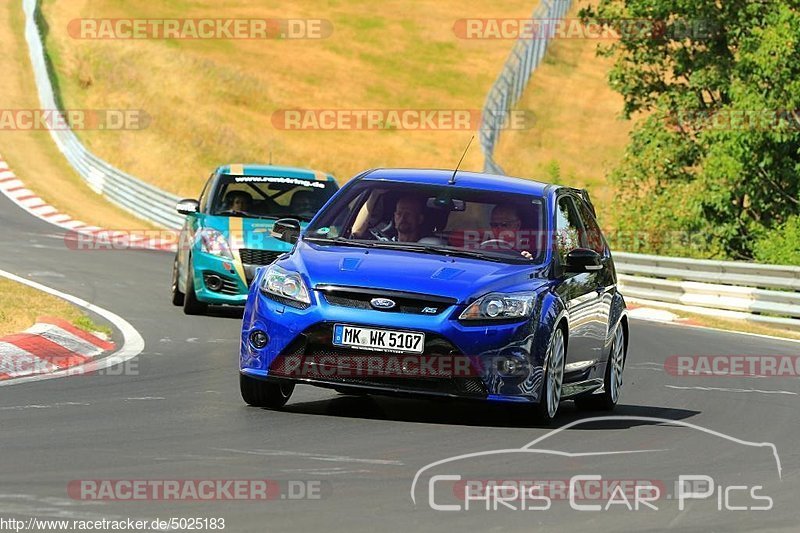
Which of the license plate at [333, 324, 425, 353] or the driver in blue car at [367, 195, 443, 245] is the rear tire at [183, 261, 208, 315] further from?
the license plate at [333, 324, 425, 353]

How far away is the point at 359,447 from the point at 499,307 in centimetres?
148

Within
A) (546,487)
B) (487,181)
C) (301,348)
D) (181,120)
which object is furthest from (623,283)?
(181,120)

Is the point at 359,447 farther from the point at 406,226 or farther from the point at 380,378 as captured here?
the point at 406,226

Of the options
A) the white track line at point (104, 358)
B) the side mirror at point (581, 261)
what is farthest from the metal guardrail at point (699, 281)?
the side mirror at point (581, 261)

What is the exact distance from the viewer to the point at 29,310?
15.2 m

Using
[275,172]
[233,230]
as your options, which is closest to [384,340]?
[233,230]

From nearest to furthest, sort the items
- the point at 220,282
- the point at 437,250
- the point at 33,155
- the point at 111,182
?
the point at 437,250 < the point at 220,282 < the point at 111,182 < the point at 33,155

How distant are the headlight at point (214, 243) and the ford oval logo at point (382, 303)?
8509mm

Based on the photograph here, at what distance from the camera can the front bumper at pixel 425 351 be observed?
9.80m

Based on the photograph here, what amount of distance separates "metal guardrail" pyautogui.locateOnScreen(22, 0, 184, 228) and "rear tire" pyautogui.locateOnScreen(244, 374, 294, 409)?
79.7 feet

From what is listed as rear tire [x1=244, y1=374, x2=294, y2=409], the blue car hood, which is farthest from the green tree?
rear tire [x1=244, y1=374, x2=294, y2=409]

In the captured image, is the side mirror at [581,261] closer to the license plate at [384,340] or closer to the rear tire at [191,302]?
the license plate at [384,340]

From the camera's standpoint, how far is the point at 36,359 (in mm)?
12516

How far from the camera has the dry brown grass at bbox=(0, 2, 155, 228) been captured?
36.9m
